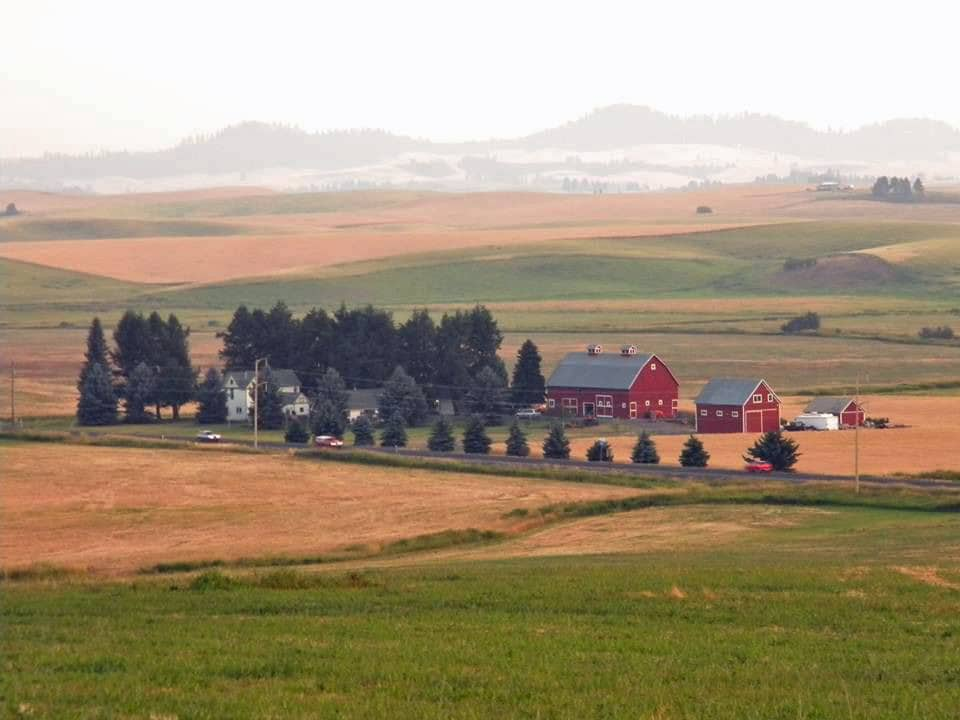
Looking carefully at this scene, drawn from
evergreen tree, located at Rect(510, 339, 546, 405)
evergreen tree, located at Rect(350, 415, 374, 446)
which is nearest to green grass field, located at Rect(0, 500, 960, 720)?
evergreen tree, located at Rect(350, 415, 374, 446)

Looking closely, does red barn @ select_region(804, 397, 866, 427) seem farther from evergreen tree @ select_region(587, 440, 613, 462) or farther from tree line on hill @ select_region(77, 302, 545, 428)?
tree line on hill @ select_region(77, 302, 545, 428)

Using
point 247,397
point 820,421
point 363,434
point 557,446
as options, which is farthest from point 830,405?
point 247,397

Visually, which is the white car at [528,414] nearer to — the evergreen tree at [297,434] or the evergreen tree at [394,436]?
the evergreen tree at [394,436]

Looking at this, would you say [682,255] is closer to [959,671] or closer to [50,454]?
[50,454]

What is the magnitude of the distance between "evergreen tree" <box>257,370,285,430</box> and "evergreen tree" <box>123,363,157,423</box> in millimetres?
6695

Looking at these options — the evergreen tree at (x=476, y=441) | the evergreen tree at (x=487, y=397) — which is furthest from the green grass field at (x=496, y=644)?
the evergreen tree at (x=487, y=397)

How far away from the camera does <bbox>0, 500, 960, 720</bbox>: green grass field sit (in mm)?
16359

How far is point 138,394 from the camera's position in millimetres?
92812

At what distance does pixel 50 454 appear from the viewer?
6519 cm

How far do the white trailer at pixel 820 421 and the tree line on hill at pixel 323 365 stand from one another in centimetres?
1652

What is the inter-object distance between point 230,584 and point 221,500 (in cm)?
2601

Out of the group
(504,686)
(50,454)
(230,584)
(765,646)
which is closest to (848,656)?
(765,646)

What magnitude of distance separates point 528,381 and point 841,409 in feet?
62.0

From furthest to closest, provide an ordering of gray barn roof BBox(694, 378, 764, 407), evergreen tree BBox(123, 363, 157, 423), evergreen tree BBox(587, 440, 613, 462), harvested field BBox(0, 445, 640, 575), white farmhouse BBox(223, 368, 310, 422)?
1. evergreen tree BBox(123, 363, 157, 423)
2. white farmhouse BBox(223, 368, 310, 422)
3. gray barn roof BBox(694, 378, 764, 407)
4. evergreen tree BBox(587, 440, 613, 462)
5. harvested field BBox(0, 445, 640, 575)
